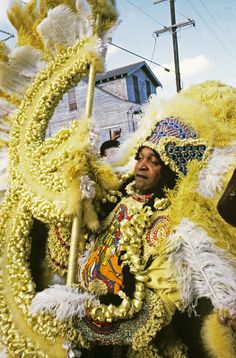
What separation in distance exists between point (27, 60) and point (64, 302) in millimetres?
1524

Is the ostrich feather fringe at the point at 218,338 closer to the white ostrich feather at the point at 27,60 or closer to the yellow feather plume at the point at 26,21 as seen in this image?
the white ostrich feather at the point at 27,60

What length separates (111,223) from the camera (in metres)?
2.57

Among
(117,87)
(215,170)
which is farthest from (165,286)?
(117,87)

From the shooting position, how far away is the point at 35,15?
2.76m

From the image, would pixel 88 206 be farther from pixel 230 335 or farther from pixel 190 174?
pixel 230 335

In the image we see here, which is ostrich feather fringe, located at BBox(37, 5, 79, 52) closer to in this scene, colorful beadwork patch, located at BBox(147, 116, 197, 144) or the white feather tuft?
the white feather tuft

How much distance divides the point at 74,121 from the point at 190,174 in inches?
30.0

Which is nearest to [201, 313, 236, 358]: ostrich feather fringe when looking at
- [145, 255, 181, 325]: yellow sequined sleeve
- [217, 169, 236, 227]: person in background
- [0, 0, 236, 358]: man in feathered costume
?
[0, 0, 236, 358]: man in feathered costume

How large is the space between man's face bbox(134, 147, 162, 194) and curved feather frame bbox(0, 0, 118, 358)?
0.22m

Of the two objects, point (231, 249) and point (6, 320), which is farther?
point (6, 320)

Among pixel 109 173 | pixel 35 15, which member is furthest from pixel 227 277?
pixel 35 15

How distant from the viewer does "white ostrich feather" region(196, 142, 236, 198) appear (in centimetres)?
219

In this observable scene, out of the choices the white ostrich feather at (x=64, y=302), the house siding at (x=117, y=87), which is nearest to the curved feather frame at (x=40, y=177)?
the white ostrich feather at (x=64, y=302)

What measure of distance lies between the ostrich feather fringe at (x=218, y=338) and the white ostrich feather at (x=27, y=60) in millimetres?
1806
